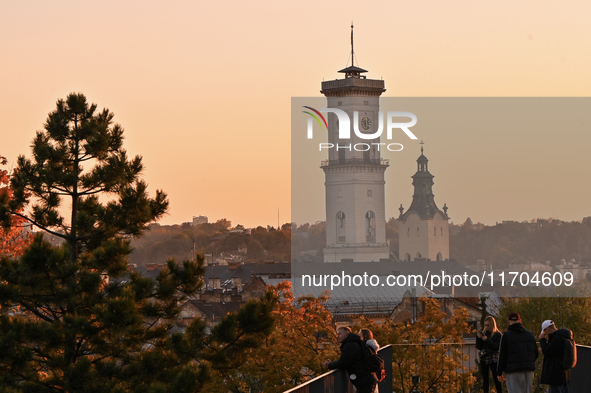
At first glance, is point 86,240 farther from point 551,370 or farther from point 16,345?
point 551,370

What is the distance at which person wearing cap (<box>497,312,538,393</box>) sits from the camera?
12.8 meters

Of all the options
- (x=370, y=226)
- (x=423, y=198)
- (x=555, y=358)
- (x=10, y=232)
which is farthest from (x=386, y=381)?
(x=423, y=198)

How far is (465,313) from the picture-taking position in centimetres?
3441

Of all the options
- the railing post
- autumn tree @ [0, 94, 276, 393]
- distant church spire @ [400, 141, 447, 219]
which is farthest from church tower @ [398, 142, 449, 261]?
the railing post

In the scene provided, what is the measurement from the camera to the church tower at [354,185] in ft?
401

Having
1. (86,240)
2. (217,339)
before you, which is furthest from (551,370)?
(86,240)

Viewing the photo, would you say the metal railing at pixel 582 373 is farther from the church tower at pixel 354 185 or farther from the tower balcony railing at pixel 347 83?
the tower balcony railing at pixel 347 83

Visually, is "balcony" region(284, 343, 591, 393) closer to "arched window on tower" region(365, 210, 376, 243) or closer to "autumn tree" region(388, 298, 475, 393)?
"autumn tree" region(388, 298, 475, 393)

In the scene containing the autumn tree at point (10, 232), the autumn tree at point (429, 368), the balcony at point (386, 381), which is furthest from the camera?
the autumn tree at point (10, 232)

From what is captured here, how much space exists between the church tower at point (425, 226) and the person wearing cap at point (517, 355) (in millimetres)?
110151

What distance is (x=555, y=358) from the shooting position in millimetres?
12773

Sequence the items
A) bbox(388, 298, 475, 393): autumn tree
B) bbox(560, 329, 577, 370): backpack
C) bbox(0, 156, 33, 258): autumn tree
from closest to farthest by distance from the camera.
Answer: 1. bbox(560, 329, 577, 370): backpack
2. bbox(388, 298, 475, 393): autumn tree
3. bbox(0, 156, 33, 258): autumn tree

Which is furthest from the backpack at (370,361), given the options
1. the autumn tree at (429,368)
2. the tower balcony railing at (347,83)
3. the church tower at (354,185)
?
the tower balcony railing at (347,83)

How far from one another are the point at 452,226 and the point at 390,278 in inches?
1813
